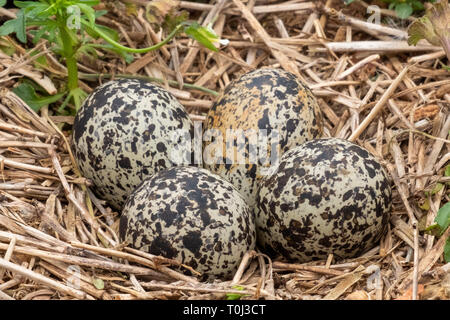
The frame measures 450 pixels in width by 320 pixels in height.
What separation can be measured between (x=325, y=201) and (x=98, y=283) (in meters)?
0.92

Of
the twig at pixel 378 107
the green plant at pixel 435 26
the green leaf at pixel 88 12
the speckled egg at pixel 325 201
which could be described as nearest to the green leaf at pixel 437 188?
the speckled egg at pixel 325 201

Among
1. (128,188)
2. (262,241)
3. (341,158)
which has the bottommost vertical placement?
(262,241)

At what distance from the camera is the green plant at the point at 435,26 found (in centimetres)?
320

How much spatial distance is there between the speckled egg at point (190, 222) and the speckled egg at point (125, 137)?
0.57ft

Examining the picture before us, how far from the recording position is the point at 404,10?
12.2 feet

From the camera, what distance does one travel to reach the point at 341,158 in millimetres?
2746

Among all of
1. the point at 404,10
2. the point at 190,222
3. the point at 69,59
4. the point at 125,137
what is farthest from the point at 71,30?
the point at 404,10

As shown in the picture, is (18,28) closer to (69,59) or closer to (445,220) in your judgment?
(69,59)

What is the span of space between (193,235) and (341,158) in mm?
665

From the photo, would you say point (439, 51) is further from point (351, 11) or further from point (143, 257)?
point (143, 257)

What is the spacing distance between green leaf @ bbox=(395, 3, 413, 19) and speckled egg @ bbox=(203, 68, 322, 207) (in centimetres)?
96

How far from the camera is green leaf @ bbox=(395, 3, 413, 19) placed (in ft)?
12.1

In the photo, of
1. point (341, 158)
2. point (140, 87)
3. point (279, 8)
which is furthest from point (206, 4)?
point (341, 158)

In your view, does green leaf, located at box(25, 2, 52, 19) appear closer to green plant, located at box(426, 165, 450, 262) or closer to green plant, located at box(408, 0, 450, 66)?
green plant, located at box(408, 0, 450, 66)
